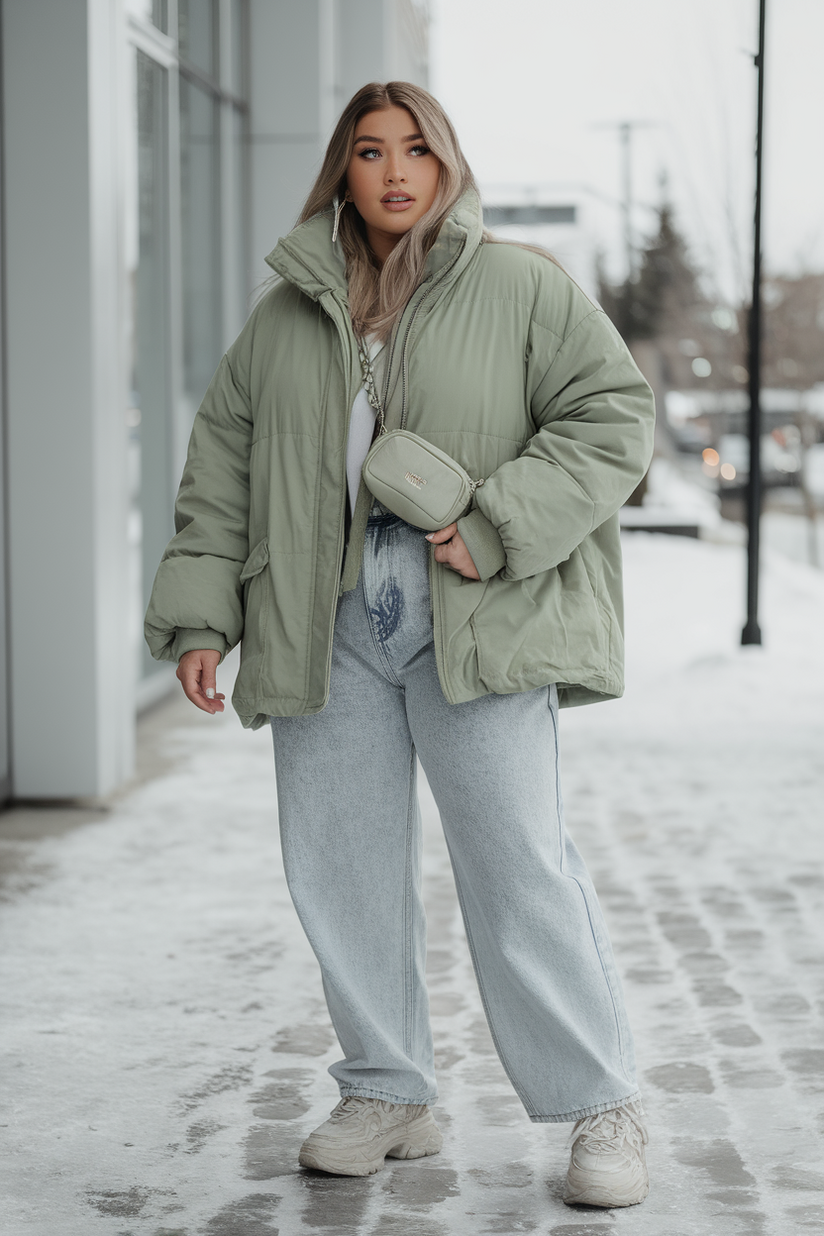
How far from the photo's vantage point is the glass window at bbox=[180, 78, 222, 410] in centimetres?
968

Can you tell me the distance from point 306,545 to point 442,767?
46 cm

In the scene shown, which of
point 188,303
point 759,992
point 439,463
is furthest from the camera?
point 188,303

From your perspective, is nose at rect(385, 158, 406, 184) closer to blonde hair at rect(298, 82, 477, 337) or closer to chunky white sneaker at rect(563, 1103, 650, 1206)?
blonde hair at rect(298, 82, 477, 337)

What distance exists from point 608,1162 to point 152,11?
7.17 metres

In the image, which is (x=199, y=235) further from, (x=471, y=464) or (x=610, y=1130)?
(x=610, y=1130)

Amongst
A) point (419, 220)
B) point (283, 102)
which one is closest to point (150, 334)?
point (283, 102)

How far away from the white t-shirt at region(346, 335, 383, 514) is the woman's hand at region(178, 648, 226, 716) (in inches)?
15.7

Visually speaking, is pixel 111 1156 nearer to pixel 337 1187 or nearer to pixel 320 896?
pixel 337 1187

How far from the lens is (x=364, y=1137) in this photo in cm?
300

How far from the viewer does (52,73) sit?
5883mm

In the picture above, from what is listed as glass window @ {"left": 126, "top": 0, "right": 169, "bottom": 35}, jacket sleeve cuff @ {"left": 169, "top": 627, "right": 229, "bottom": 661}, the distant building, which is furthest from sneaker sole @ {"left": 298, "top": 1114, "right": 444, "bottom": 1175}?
the distant building

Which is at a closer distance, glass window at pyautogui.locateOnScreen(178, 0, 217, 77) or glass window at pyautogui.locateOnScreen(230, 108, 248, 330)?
glass window at pyautogui.locateOnScreen(178, 0, 217, 77)

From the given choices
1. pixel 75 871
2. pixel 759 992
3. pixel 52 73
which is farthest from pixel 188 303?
pixel 759 992

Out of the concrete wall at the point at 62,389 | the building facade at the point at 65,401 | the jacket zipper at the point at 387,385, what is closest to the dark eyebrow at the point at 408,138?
the jacket zipper at the point at 387,385
